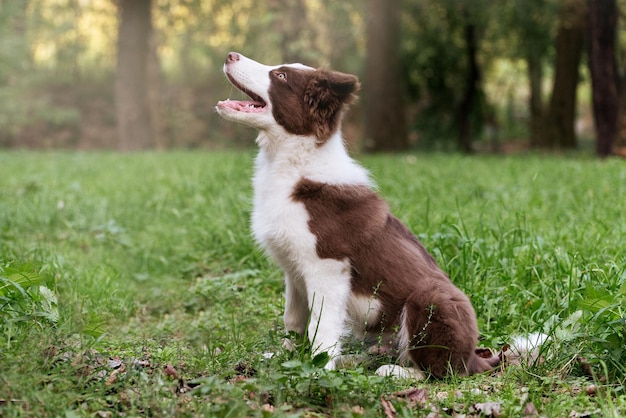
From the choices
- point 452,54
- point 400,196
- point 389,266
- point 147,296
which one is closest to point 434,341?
point 389,266

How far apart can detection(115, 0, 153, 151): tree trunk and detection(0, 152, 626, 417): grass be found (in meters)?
11.5

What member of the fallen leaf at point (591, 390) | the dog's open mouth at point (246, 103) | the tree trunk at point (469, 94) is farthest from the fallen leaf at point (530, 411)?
the tree trunk at point (469, 94)

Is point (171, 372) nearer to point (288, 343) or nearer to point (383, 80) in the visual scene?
point (288, 343)

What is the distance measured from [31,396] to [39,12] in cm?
2632

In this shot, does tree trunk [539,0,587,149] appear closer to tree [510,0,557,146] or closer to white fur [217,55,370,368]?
tree [510,0,557,146]

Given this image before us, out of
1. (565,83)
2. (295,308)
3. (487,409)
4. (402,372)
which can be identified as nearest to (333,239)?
(295,308)

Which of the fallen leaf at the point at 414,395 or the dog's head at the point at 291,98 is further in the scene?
the dog's head at the point at 291,98

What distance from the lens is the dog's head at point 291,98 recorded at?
12.4ft

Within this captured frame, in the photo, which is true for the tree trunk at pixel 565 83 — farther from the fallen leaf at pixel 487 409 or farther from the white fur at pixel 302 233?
the fallen leaf at pixel 487 409

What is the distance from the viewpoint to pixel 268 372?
9.66 feet

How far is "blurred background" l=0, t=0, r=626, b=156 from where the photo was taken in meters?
16.5

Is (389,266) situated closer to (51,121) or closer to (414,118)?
(414,118)

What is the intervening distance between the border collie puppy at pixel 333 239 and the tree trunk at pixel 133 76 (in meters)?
17.0

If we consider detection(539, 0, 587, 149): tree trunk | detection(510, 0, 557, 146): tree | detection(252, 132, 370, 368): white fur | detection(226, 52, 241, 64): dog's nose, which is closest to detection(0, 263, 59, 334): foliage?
detection(252, 132, 370, 368): white fur
